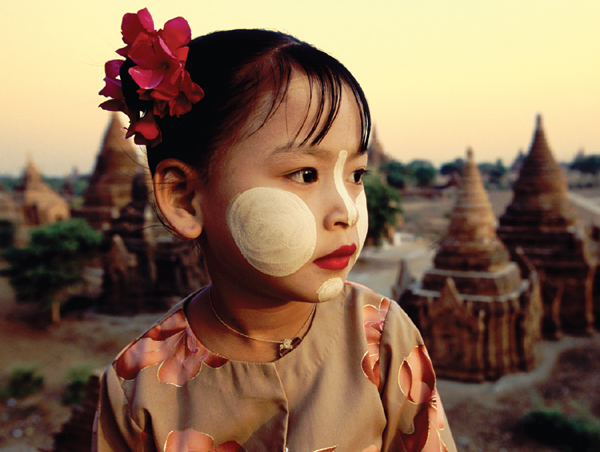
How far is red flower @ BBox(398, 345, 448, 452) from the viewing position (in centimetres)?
156

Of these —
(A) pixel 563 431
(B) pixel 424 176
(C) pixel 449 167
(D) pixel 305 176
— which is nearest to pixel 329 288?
(D) pixel 305 176

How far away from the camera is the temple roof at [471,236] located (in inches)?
433

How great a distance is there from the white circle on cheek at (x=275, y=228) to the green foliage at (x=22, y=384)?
14.0 meters

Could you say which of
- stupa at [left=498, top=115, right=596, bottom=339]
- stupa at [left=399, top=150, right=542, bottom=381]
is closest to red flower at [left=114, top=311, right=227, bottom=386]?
stupa at [left=399, top=150, right=542, bottom=381]

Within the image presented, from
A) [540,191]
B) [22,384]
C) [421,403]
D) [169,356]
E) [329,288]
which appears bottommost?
[22,384]

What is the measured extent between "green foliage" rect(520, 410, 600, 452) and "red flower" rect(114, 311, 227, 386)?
30.6 feet

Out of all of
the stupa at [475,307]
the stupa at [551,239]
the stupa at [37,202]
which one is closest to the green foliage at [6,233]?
the stupa at [37,202]

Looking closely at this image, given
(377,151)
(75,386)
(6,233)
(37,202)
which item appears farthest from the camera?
(377,151)

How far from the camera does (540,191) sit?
48.1 feet

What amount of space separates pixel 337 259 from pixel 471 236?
10.8 metres

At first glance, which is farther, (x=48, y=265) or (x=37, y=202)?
(x=37, y=202)

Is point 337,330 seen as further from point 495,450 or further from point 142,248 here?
point 142,248

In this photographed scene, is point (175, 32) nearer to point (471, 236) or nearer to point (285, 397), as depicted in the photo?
point (285, 397)

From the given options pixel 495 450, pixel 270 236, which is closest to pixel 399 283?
pixel 495 450
